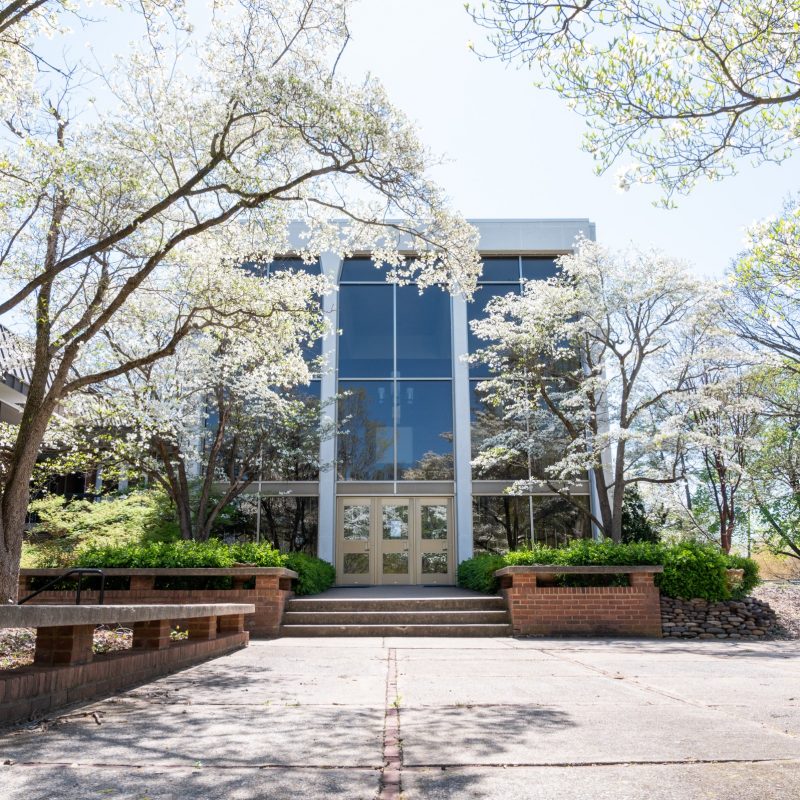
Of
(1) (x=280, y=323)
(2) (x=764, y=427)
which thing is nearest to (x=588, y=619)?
(1) (x=280, y=323)

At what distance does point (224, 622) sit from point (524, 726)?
18.4 feet

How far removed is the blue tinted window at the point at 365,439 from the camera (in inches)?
759

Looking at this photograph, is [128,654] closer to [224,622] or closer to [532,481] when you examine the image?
[224,622]

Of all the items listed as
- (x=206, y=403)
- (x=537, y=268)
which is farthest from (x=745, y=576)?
(x=537, y=268)

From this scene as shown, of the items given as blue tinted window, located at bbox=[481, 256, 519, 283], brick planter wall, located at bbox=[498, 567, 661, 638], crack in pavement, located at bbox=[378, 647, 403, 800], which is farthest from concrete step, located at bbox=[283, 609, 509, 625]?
blue tinted window, located at bbox=[481, 256, 519, 283]

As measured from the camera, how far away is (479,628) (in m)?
10.6

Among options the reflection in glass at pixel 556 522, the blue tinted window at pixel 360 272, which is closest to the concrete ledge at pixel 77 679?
the reflection in glass at pixel 556 522

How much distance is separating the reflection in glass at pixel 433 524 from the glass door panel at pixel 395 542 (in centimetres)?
44

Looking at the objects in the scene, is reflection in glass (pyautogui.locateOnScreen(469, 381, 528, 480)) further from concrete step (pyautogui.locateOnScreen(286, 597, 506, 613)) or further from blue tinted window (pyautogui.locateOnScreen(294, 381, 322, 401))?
concrete step (pyautogui.locateOnScreen(286, 597, 506, 613))

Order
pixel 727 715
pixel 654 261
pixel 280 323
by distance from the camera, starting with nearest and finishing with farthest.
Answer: pixel 727 715, pixel 280 323, pixel 654 261

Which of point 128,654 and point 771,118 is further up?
point 771,118

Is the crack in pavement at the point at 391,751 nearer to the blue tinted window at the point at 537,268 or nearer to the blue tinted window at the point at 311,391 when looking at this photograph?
the blue tinted window at the point at 311,391

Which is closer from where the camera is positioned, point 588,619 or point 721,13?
point 721,13

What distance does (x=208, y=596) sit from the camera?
10320mm
